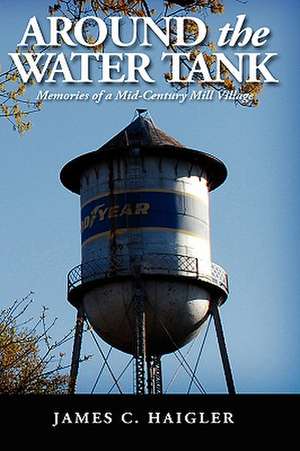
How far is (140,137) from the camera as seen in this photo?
104 ft

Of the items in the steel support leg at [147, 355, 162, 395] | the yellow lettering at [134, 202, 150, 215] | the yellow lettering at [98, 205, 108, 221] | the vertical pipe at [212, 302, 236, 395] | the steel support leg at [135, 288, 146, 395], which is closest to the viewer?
the steel support leg at [135, 288, 146, 395]

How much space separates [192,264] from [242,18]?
14.8 metres

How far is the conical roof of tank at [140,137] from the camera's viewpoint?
31516 mm

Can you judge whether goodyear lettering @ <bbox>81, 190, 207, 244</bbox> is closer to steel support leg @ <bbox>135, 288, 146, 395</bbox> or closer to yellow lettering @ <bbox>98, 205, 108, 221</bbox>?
yellow lettering @ <bbox>98, 205, 108, 221</bbox>

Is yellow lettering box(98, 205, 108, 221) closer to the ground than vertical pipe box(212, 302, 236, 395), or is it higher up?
higher up

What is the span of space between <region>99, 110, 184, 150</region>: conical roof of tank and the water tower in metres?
0.08

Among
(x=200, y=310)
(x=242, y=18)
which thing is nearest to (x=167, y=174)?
(x=200, y=310)

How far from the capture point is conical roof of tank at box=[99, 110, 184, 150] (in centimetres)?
3152

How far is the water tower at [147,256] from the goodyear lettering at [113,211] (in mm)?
26

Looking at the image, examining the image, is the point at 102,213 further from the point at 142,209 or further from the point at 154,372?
the point at 154,372

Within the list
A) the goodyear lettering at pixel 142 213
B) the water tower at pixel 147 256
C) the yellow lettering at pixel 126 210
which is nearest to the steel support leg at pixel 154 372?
the water tower at pixel 147 256

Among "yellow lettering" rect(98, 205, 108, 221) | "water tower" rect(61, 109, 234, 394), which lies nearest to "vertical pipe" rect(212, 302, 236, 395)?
"water tower" rect(61, 109, 234, 394)
